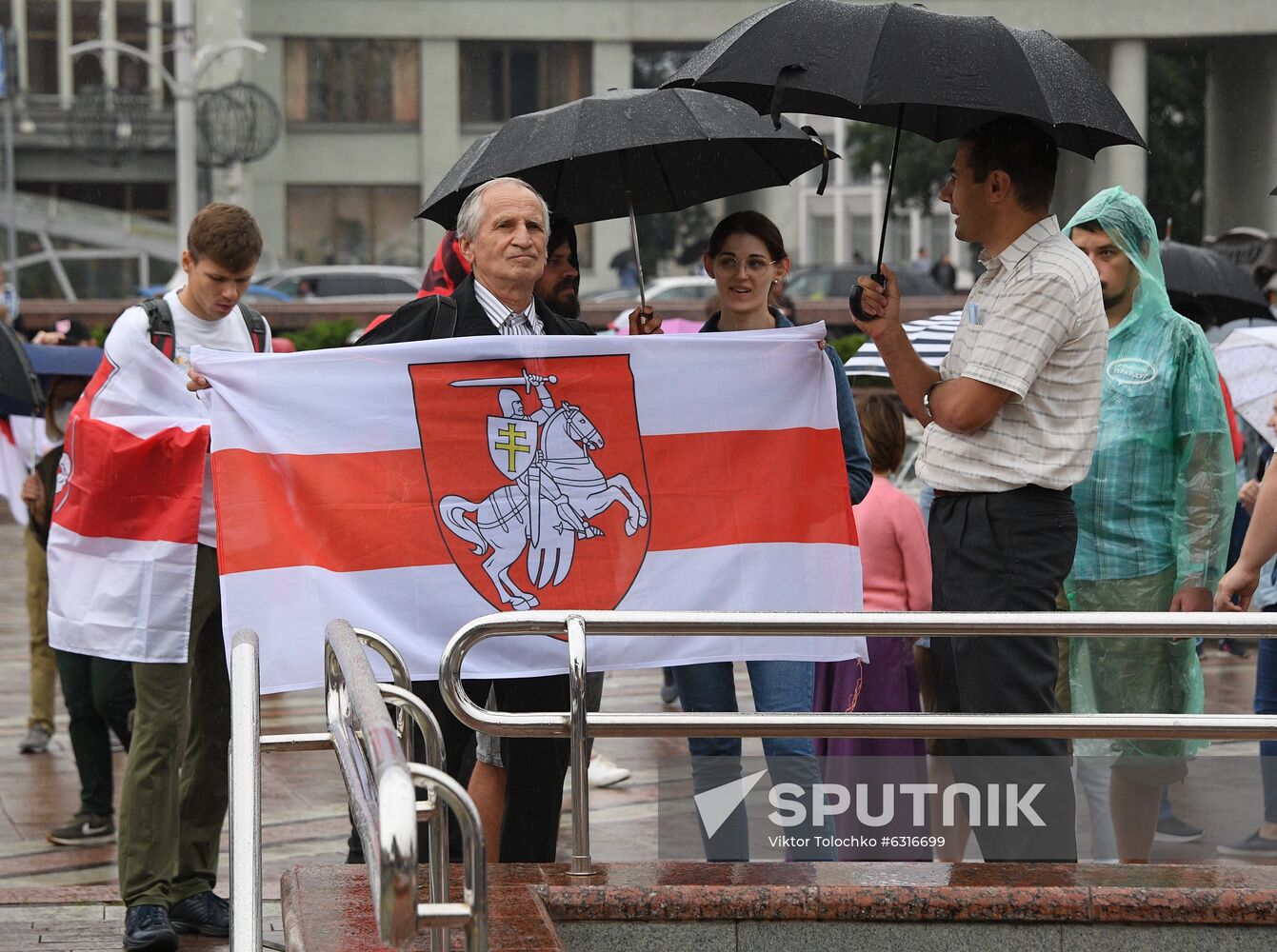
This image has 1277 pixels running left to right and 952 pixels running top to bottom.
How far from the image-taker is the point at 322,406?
4.89 m

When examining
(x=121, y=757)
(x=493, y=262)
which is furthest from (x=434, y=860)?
(x=121, y=757)

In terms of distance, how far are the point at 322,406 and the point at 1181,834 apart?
3876 millimetres

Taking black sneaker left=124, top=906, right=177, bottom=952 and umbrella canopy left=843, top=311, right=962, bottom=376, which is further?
umbrella canopy left=843, top=311, right=962, bottom=376

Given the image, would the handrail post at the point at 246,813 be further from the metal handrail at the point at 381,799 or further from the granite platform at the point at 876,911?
the granite platform at the point at 876,911

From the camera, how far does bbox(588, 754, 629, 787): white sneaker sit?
8039 mm

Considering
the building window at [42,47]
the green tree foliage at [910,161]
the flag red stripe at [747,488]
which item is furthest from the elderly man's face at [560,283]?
the building window at [42,47]

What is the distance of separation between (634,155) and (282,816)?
3.18 m

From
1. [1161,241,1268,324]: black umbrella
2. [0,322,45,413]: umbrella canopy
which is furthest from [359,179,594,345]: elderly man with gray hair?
[1161,241,1268,324]: black umbrella

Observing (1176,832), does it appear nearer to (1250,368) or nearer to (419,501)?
(1250,368)

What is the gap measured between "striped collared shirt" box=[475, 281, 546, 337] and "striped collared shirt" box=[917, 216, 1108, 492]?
1256 mm

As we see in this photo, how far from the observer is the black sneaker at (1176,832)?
22.5 ft

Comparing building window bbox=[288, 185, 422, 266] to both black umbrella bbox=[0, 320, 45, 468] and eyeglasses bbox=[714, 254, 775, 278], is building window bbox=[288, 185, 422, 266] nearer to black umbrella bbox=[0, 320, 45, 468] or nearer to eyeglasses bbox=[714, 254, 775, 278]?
black umbrella bbox=[0, 320, 45, 468]

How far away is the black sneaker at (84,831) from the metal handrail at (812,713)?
335cm

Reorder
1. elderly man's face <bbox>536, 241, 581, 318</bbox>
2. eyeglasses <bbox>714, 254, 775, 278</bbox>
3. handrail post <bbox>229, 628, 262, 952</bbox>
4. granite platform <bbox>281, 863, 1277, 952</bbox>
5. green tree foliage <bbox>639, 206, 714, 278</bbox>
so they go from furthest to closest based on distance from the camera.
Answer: green tree foliage <bbox>639, 206, 714, 278</bbox> → elderly man's face <bbox>536, 241, 581, 318</bbox> → eyeglasses <bbox>714, 254, 775, 278</bbox> → granite platform <bbox>281, 863, 1277, 952</bbox> → handrail post <bbox>229, 628, 262, 952</bbox>
